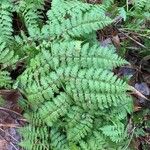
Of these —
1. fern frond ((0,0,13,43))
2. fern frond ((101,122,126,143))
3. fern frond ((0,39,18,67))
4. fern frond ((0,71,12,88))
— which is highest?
fern frond ((0,0,13,43))

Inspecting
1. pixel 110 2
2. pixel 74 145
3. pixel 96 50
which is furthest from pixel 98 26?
pixel 74 145

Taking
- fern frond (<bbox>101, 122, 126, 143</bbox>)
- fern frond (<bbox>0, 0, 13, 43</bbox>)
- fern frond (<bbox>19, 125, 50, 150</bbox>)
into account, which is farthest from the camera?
fern frond (<bbox>0, 0, 13, 43</bbox>)

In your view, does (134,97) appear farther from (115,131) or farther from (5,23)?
(5,23)

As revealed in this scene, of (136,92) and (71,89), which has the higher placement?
(71,89)

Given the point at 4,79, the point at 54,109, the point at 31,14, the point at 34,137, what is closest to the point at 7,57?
the point at 4,79

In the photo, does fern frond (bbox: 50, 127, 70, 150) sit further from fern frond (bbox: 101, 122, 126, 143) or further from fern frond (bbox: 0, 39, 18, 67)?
fern frond (bbox: 0, 39, 18, 67)

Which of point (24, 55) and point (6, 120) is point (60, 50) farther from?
point (6, 120)

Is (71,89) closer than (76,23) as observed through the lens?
Yes

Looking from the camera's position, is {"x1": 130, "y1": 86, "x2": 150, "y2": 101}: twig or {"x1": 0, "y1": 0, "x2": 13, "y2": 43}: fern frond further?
{"x1": 130, "y1": 86, "x2": 150, "y2": 101}: twig

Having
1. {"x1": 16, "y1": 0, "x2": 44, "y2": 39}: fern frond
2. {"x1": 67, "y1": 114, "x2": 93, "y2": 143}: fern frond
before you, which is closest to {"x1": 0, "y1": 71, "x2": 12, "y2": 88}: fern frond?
{"x1": 16, "y1": 0, "x2": 44, "y2": 39}: fern frond
